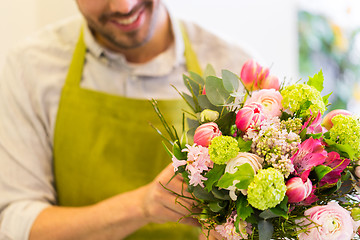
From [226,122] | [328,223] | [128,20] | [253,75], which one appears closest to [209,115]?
[226,122]

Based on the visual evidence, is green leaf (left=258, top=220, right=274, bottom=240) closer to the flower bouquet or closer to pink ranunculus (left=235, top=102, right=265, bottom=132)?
the flower bouquet

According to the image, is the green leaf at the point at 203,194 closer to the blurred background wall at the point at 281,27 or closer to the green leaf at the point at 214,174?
the green leaf at the point at 214,174

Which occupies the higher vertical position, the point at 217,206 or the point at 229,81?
the point at 229,81

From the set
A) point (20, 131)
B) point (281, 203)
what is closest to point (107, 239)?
point (20, 131)

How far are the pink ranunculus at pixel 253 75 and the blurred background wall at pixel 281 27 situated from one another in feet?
1.19

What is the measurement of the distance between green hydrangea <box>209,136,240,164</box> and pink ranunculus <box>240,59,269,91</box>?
0.62 ft

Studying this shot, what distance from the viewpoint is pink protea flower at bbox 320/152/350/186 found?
2.29 ft

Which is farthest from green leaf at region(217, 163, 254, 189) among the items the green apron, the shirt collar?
the shirt collar

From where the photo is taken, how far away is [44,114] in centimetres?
133

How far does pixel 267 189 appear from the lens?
24.2 inches

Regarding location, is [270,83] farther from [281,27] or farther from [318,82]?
[281,27]

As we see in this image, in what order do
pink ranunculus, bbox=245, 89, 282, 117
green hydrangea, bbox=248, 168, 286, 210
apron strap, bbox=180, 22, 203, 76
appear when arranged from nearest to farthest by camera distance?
green hydrangea, bbox=248, 168, 286, 210
pink ranunculus, bbox=245, 89, 282, 117
apron strap, bbox=180, 22, 203, 76

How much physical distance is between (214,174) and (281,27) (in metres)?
1.62

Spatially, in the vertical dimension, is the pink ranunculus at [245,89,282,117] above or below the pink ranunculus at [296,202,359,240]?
above
